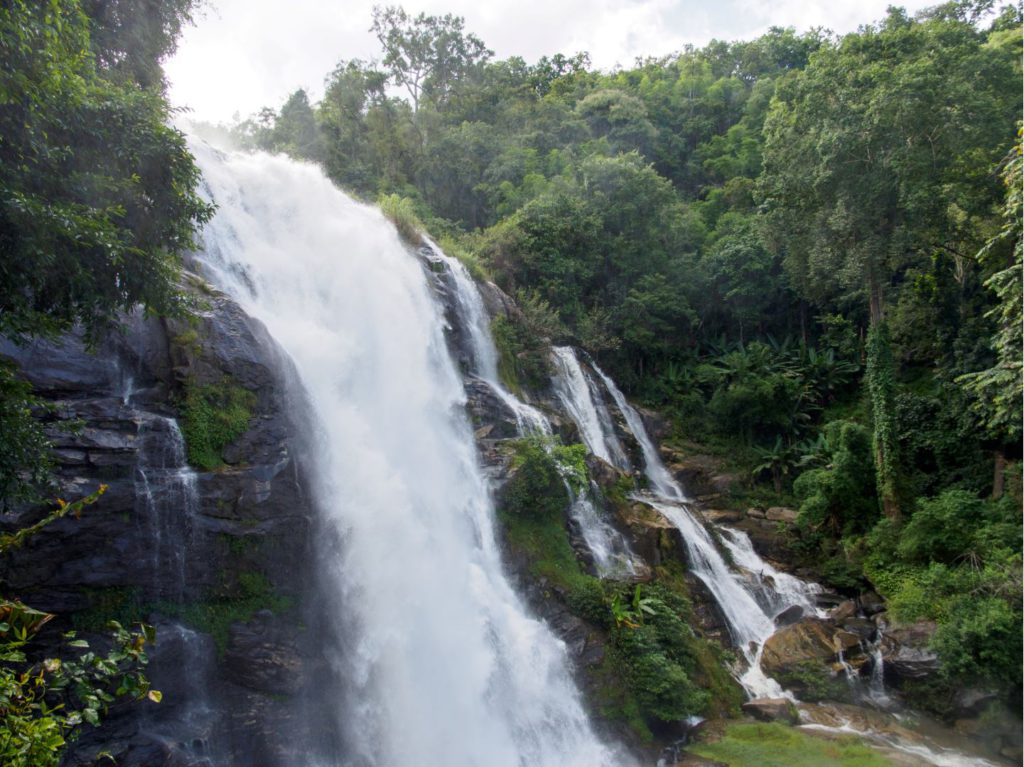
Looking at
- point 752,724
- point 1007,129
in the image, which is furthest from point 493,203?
point 752,724

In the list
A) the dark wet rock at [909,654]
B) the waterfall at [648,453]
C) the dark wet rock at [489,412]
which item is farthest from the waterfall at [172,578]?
the waterfall at [648,453]

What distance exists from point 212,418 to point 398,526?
143 inches

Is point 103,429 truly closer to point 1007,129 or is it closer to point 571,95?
point 1007,129

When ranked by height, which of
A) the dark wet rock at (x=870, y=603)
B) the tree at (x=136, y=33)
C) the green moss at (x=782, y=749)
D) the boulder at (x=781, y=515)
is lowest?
the green moss at (x=782, y=749)

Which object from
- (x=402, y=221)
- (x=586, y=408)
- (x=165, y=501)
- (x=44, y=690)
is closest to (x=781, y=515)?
(x=586, y=408)

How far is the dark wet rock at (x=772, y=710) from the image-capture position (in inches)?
511

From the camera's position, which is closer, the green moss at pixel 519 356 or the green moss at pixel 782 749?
the green moss at pixel 782 749

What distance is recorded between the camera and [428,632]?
11773 mm

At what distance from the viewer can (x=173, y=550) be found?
10016 millimetres

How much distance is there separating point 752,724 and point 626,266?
19112 mm

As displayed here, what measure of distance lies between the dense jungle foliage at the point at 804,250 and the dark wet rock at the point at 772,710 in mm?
3042

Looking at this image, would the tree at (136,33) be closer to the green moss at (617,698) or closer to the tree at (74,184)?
the tree at (74,184)

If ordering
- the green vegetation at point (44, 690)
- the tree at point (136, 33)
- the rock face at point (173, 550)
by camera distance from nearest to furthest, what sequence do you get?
1. the green vegetation at point (44, 690)
2. the rock face at point (173, 550)
3. the tree at point (136, 33)

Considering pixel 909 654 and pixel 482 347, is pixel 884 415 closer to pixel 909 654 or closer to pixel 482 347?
pixel 909 654
